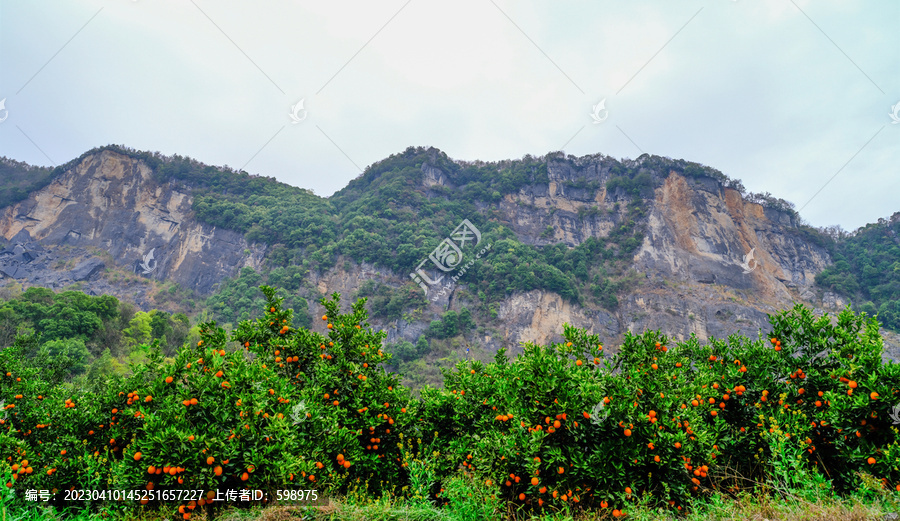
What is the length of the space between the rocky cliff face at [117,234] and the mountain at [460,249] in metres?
0.21

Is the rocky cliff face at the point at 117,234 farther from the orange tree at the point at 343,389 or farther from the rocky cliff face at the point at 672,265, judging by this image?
the orange tree at the point at 343,389

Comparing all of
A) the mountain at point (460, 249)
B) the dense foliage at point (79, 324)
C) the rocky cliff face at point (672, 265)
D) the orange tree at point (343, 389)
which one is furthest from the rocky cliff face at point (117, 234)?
the orange tree at point (343, 389)

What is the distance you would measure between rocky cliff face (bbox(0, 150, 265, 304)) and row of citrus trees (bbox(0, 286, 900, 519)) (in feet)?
202

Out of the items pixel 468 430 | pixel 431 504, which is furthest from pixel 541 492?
pixel 468 430

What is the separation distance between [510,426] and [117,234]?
76729 millimetres

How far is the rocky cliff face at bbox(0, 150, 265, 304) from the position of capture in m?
58.4

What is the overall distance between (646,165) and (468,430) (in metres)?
73.8

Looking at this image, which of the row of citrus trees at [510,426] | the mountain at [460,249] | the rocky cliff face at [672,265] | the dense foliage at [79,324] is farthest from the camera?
the mountain at [460,249]

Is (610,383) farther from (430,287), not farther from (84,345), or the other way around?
(430,287)

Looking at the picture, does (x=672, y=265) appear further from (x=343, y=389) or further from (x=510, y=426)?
(x=343, y=389)

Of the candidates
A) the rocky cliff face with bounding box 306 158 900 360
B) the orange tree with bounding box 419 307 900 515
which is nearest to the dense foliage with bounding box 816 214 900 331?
the rocky cliff face with bounding box 306 158 900 360

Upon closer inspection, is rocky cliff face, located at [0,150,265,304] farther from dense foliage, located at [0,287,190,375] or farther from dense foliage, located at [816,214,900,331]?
dense foliage, located at [816,214,900,331]

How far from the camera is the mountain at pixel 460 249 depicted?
54.6 metres

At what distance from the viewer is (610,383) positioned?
482 centimetres
